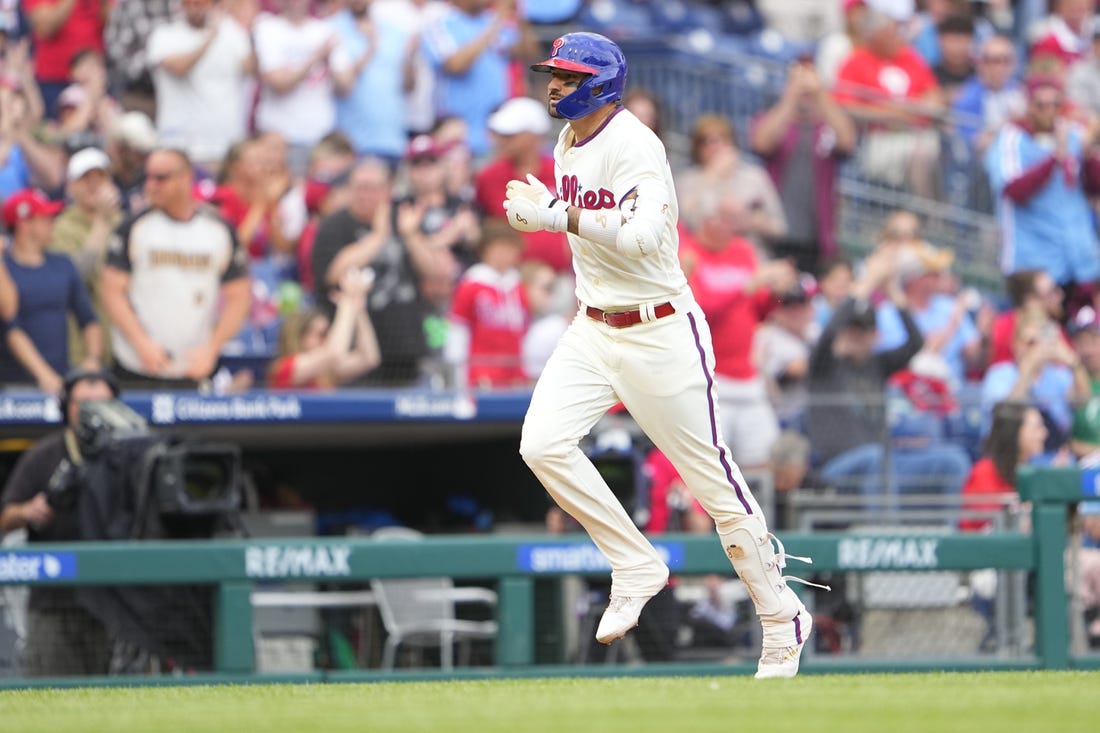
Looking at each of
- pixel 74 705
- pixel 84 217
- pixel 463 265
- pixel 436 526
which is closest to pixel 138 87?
pixel 84 217

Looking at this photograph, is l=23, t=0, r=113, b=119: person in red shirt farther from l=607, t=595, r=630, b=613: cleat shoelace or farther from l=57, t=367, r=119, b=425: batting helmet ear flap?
l=607, t=595, r=630, b=613: cleat shoelace

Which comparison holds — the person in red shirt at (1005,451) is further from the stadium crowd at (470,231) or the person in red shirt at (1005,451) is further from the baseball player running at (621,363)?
the baseball player running at (621,363)

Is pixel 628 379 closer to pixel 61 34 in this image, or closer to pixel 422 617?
pixel 422 617

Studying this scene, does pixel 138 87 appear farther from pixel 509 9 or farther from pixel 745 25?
pixel 745 25

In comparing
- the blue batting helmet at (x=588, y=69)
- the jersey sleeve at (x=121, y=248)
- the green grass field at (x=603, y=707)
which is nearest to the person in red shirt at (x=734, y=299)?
the jersey sleeve at (x=121, y=248)

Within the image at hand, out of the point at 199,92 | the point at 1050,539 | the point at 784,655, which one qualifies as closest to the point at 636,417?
the point at 784,655

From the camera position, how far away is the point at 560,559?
28.2ft

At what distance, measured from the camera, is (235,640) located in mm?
8289

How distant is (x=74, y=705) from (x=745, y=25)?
1189 centimetres

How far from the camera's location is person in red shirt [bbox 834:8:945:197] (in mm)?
13570

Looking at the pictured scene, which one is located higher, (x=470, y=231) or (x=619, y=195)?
(x=470, y=231)

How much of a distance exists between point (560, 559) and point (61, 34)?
18.1 feet

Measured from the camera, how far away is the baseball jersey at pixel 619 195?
6578 mm

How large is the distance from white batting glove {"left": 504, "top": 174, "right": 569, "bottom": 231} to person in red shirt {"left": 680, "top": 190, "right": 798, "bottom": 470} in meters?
4.07
